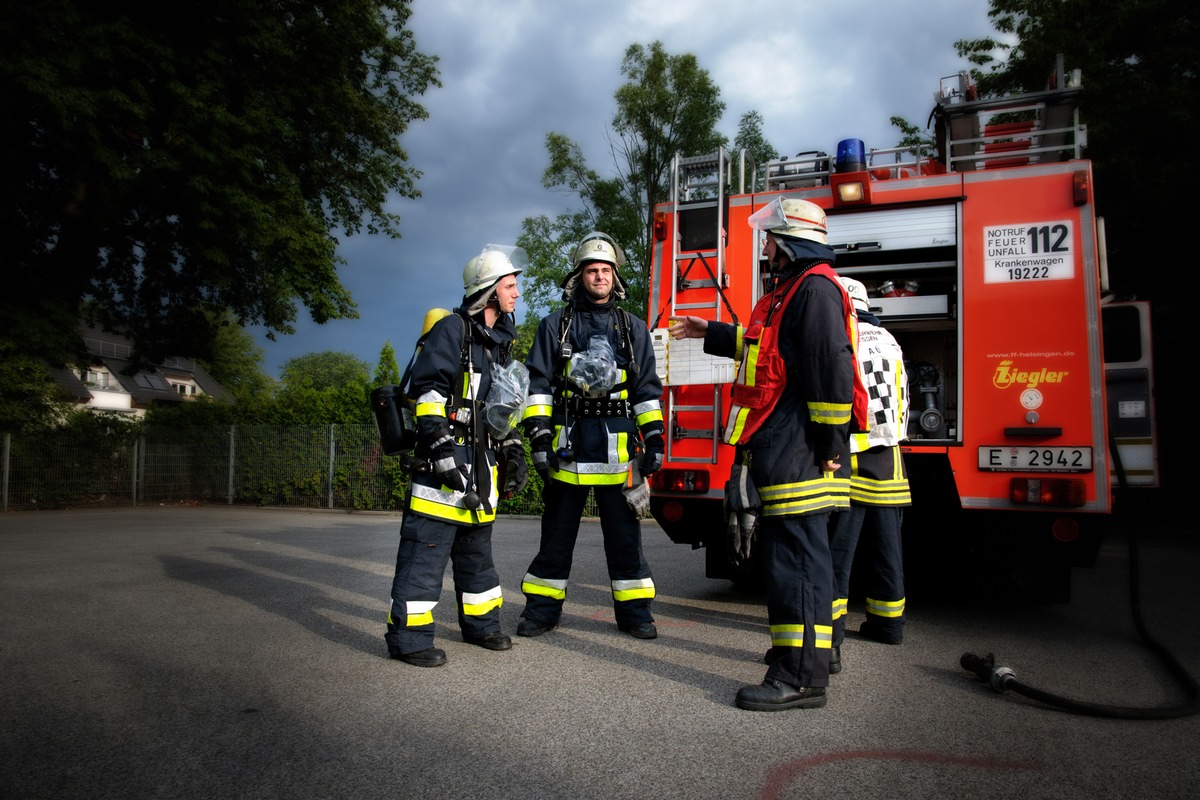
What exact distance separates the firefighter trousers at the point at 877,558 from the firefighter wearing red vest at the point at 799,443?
2.23 ft

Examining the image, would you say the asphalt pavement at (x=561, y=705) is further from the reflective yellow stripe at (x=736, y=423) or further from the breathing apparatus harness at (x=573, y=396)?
the breathing apparatus harness at (x=573, y=396)

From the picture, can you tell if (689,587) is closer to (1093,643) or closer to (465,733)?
(1093,643)

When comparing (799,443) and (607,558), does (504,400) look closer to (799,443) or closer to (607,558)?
(607,558)

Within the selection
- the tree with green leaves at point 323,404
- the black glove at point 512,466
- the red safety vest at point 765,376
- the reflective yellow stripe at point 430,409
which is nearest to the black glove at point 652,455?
the black glove at point 512,466

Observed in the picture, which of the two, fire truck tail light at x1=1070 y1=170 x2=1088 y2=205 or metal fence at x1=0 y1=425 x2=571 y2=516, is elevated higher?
fire truck tail light at x1=1070 y1=170 x2=1088 y2=205

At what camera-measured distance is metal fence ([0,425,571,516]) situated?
15.4 meters

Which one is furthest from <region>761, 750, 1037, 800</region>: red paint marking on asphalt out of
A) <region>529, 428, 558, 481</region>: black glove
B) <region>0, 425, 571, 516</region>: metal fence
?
<region>0, 425, 571, 516</region>: metal fence

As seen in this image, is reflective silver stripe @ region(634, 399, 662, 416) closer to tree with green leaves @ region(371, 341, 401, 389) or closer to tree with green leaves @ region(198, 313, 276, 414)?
tree with green leaves @ region(371, 341, 401, 389)

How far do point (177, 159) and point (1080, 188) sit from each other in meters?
15.2

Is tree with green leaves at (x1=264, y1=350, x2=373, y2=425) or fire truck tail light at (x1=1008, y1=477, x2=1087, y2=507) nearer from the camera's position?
fire truck tail light at (x1=1008, y1=477, x2=1087, y2=507)

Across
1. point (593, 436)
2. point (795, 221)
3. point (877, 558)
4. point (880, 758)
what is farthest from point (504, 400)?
point (880, 758)

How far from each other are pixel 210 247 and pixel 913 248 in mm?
14644

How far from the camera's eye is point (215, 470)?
17.0 meters

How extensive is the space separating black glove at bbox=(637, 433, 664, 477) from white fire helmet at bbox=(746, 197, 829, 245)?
1373 millimetres
